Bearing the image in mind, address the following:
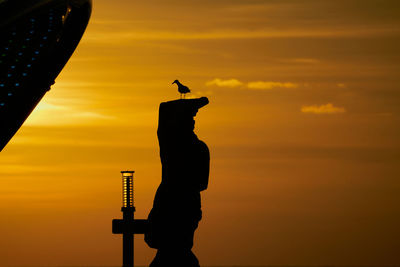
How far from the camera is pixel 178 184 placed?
16.9 metres

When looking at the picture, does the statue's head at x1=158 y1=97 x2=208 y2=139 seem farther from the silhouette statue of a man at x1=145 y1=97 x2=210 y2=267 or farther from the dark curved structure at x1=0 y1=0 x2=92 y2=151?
the dark curved structure at x1=0 y1=0 x2=92 y2=151

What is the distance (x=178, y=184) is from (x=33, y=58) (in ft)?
13.7

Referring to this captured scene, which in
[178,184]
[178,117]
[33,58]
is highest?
[33,58]

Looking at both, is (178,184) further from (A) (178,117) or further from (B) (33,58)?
(B) (33,58)

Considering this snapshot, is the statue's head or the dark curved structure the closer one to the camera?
the dark curved structure

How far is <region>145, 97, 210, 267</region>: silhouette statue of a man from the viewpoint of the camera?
16.8 metres

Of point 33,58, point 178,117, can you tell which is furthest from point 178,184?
point 33,58

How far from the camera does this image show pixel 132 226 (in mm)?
19016

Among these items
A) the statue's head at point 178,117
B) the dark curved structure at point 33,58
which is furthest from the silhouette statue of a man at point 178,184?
the dark curved structure at point 33,58

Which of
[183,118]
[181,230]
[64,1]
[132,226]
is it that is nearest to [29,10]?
[64,1]

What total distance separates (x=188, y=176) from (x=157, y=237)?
50.7 inches

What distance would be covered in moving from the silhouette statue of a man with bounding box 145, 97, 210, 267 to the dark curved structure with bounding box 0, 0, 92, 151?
10.9 ft

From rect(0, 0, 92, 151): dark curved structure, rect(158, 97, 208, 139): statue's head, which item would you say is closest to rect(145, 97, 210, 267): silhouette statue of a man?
rect(158, 97, 208, 139): statue's head

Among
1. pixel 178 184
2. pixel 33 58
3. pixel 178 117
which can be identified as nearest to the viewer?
pixel 33 58
